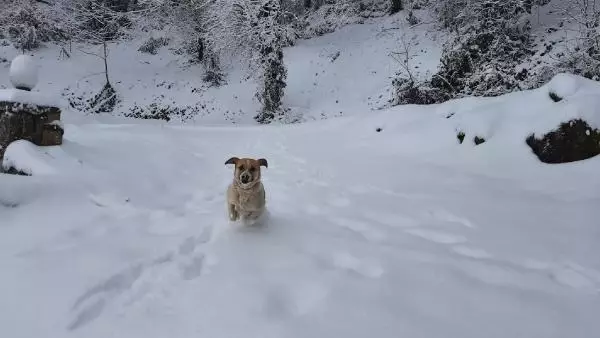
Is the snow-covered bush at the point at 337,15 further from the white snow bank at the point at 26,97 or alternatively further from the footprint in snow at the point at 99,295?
the footprint in snow at the point at 99,295

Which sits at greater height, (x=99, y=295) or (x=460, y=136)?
(x=460, y=136)

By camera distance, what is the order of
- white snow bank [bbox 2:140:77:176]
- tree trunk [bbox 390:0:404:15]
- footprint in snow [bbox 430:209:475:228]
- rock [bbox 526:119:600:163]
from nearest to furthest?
footprint in snow [bbox 430:209:475:228] < white snow bank [bbox 2:140:77:176] < rock [bbox 526:119:600:163] < tree trunk [bbox 390:0:404:15]

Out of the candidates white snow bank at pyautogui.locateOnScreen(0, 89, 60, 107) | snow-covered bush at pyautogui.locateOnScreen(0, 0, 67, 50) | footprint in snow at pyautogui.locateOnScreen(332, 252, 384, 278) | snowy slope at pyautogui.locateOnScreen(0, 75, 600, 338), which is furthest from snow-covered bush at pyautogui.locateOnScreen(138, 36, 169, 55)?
footprint in snow at pyautogui.locateOnScreen(332, 252, 384, 278)

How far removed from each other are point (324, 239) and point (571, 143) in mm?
4162

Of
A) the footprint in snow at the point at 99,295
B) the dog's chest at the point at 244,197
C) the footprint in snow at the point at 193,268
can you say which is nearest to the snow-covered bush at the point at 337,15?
the dog's chest at the point at 244,197

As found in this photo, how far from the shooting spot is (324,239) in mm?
3479

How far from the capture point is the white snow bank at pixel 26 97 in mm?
5266

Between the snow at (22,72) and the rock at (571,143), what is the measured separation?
7215mm

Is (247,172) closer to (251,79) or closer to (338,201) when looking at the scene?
(338,201)

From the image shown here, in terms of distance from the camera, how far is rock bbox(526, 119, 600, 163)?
215 inches

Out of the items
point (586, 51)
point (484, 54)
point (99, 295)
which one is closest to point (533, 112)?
point (586, 51)

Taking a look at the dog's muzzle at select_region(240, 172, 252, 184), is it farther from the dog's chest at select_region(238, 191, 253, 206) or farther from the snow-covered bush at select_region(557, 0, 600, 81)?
the snow-covered bush at select_region(557, 0, 600, 81)

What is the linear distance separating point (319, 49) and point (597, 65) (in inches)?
516

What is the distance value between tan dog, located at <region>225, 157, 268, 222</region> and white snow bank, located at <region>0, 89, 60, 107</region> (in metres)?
3.47
